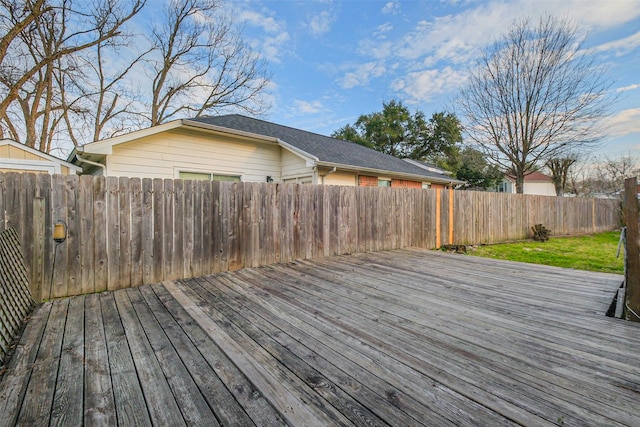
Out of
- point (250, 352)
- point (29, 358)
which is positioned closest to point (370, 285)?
point (250, 352)

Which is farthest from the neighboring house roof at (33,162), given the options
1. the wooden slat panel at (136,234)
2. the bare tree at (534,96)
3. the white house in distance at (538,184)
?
the white house in distance at (538,184)

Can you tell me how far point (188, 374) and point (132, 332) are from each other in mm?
972

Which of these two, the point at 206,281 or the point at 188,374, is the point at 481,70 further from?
the point at 188,374

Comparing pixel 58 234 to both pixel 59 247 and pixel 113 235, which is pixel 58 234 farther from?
pixel 113 235

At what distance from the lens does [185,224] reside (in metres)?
4.07

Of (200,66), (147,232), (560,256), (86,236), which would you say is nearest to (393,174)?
(560,256)

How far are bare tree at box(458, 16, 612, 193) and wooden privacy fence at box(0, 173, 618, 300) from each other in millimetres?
10059

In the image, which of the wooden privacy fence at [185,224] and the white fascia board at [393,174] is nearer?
the wooden privacy fence at [185,224]

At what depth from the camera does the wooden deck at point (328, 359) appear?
1.37 m

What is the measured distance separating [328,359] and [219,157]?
22.9ft

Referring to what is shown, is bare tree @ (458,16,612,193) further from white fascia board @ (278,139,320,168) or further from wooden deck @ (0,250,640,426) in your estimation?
wooden deck @ (0,250,640,426)

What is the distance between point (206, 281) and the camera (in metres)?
3.87

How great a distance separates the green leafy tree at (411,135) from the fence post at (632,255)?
22.3 m

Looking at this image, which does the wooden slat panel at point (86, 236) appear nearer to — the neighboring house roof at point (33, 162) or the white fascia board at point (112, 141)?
the white fascia board at point (112, 141)
